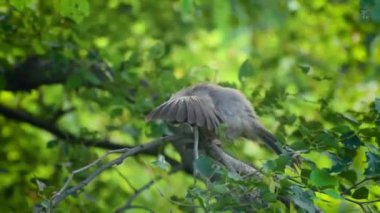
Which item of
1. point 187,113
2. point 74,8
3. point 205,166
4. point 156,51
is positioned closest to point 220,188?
point 205,166

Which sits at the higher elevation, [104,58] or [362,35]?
[104,58]

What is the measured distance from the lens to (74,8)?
9.30 feet

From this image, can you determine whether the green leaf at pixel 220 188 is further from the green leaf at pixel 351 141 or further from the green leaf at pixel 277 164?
the green leaf at pixel 351 141

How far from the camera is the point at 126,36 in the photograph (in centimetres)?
389

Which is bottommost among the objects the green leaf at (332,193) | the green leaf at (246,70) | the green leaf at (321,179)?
the green leaf at (332,193)

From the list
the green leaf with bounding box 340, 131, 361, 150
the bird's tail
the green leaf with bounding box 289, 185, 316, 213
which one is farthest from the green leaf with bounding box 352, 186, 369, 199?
Answer: the bird's tail

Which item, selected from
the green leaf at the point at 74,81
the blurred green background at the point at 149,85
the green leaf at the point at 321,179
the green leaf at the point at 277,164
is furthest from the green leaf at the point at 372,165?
the green leaf at the point at 74,81

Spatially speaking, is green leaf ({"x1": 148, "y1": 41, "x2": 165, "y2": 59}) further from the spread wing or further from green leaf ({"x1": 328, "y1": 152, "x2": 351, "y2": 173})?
green leaf ({"x1": 328, "y1": 152, "x2": 351, "y2": 173})

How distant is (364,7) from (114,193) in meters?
1.82

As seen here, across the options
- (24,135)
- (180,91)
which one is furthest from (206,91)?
(24,135)

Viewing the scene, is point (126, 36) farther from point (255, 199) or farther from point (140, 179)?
point (255, 199)

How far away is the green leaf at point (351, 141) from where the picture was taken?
7.36 ft

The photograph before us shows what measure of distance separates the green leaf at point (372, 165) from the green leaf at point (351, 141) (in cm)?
11

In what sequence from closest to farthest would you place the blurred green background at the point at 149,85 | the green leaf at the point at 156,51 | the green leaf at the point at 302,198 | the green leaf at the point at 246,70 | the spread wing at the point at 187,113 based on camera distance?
the green leaf at the point at 302,198 → the spread wing at the point at 187,113 → the blurred green background at the point at 149,85 → the green leaf at the point at 246,70 → the green leaf at the point at 156,51
